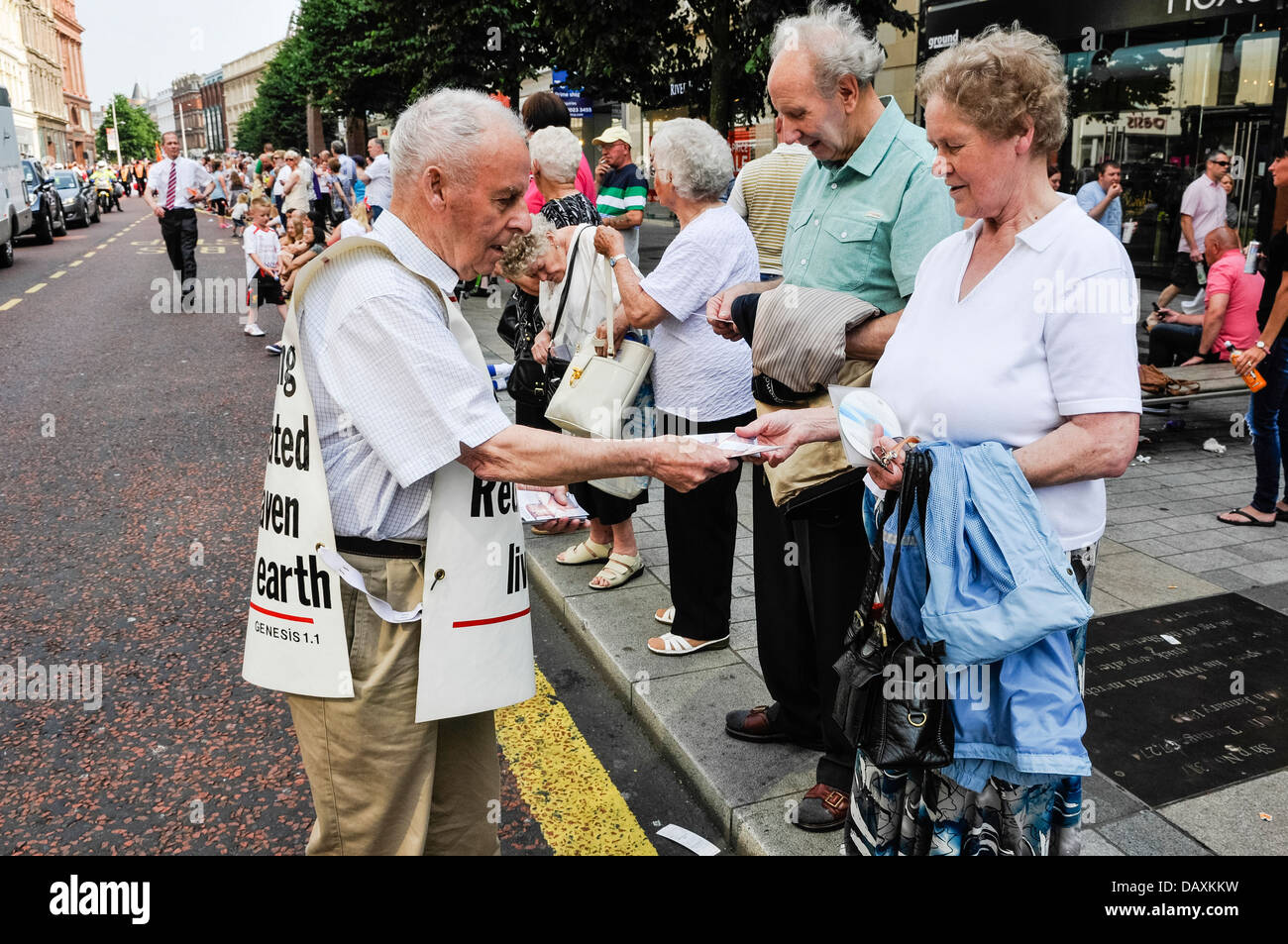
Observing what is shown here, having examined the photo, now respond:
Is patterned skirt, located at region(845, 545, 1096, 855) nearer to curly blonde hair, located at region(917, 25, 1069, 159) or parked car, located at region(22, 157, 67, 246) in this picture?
curly blonde hair, located at region(917, 25, 1069, 159)

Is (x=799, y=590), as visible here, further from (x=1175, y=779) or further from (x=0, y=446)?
(x=0, y=446)

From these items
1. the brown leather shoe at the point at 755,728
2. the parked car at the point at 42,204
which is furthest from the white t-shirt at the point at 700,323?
the parked car at the point at 42,204

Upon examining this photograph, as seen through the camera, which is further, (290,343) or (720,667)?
(720,667)

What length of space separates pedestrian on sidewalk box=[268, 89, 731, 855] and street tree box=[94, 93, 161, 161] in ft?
411

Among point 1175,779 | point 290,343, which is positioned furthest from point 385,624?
point 1175,779

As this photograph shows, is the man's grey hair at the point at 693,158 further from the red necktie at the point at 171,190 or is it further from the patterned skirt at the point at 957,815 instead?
the red necktie at the point at 171,190

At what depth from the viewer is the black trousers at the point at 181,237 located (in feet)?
44.8

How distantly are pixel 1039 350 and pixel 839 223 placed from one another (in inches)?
36.9

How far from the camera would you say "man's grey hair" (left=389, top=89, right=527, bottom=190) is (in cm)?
189

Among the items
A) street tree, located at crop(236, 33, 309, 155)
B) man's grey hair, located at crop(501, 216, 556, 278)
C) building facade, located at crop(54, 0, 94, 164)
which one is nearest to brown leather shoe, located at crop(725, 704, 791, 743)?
man's grey hair, located at crop(501, 216, 556, 278)

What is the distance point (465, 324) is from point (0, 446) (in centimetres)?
677

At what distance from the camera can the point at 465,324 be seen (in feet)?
6.42

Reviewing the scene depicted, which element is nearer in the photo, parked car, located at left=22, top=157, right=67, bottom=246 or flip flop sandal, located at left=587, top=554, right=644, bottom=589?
flip flop sandal, located at left=587, top=554, right=644, bottom=589

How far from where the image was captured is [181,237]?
13844 mm
